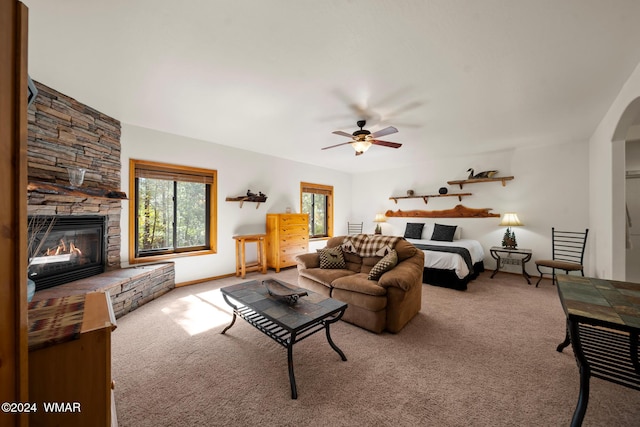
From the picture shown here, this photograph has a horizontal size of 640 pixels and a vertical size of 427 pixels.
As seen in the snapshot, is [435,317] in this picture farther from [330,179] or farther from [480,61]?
[330,179]

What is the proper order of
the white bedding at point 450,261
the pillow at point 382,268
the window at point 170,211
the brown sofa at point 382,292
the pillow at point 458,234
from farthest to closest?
the pillow at point 458,234, the white bedding at point 450,261, the window at point 170,211, the pillow at point 382,268, the brown sofa at point 382,292

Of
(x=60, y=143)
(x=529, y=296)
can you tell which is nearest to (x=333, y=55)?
(x=60, y=143)

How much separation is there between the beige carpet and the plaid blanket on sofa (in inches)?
36.2

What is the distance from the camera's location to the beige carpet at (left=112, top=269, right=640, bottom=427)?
148 centimetres

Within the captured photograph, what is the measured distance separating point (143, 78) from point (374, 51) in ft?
7.22

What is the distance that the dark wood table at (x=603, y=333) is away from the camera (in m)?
→ 1.16

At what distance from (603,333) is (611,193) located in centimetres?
244

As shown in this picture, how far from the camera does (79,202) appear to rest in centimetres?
287

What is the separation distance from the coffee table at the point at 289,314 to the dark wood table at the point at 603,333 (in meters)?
1.40

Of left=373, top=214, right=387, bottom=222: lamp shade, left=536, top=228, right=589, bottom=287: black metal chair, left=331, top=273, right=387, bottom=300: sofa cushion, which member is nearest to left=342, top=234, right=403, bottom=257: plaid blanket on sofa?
left=331, top=273, right=387, bottom=300: sofa cushion

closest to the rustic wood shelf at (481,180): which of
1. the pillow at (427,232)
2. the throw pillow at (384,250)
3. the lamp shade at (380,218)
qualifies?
the pillow at (427,232)

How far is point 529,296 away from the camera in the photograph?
3566mm

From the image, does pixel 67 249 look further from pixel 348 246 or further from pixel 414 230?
pixel 414 230

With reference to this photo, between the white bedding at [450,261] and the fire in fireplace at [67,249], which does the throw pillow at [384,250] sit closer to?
the white bedding at [450,261]
